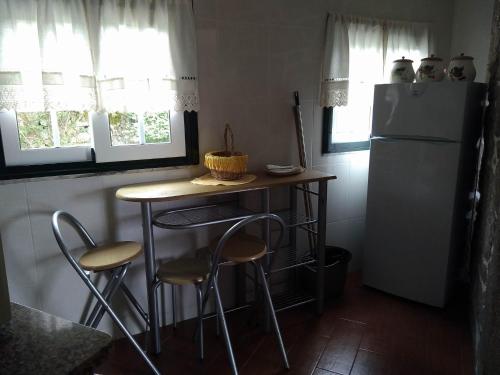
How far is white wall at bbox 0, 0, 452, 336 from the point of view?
184 centimetres

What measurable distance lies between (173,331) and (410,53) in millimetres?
2570

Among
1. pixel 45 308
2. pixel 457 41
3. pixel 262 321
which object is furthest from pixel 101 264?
pixel 457 41

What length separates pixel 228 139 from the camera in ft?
7.39

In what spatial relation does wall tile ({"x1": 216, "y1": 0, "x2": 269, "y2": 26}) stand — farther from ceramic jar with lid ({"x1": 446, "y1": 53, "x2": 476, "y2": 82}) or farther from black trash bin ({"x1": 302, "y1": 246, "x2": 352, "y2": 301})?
black trash bin ({"x1": 302, "y1": 246, "x2": 352, "y2": 301})

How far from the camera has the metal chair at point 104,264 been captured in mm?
1664

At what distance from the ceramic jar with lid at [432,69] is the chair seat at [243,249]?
1478mm

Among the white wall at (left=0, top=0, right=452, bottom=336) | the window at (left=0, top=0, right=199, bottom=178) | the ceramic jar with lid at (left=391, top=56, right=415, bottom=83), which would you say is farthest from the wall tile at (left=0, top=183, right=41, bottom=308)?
the ceramic jar with lid at (left=391, top=56, right=415, bottom=83)

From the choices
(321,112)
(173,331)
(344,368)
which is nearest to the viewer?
(344,368)

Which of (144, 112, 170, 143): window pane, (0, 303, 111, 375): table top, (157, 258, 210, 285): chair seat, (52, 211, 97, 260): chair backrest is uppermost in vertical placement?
(144, 112, 170, 143): window pane

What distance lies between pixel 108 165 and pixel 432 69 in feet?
6.57

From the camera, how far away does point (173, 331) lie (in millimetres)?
2207

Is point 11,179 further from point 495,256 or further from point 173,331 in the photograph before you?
point 495,256

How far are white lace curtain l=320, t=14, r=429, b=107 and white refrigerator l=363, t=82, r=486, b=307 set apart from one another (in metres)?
0.28

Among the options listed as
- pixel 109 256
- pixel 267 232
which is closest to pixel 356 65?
A: pixel 267 232
